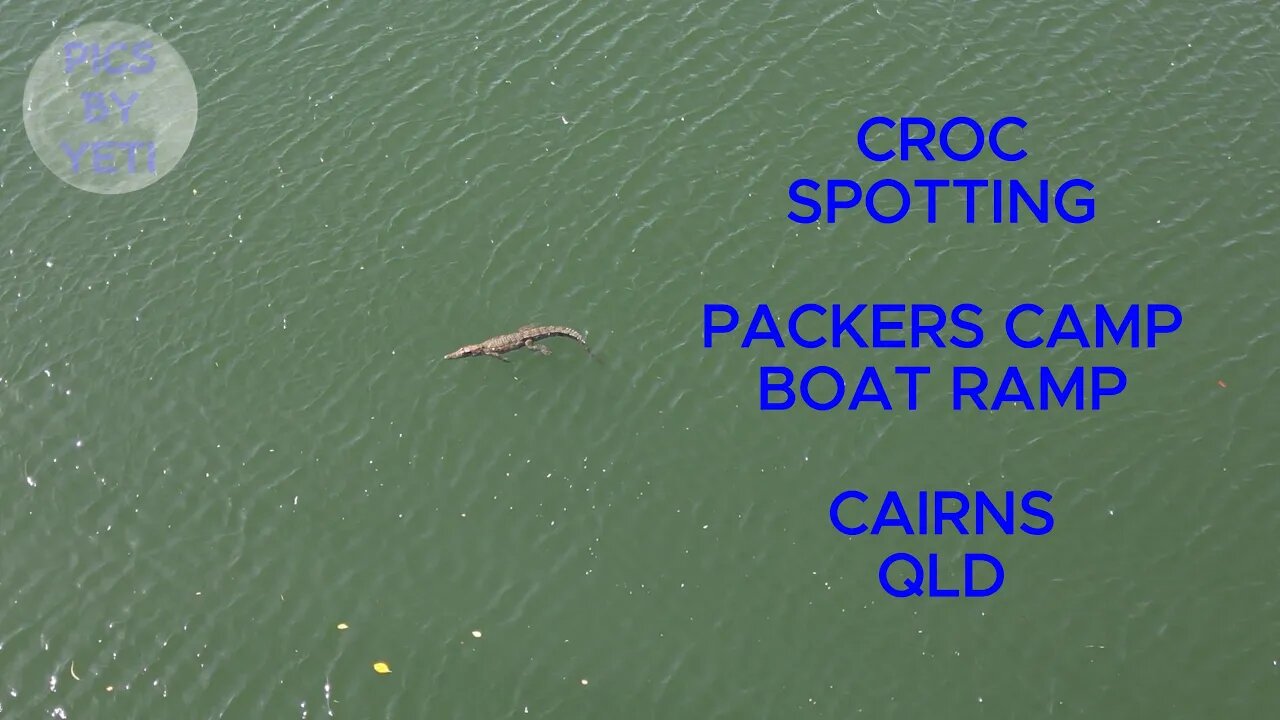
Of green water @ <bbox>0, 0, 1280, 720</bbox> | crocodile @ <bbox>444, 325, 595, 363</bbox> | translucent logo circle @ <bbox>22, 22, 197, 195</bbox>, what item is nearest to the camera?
green water @ <bbox>0, 0, 1280, 720</bbox>

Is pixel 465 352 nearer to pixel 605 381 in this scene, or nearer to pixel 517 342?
pixel 517 342

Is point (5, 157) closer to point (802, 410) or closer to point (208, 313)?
point (208, 313)

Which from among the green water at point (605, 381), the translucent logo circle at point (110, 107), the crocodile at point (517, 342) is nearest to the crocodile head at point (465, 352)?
the crocodile at point (517, 342)

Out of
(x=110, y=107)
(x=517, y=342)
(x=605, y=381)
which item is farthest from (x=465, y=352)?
(x=110, y=107)

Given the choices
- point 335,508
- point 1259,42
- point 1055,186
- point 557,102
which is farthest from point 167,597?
point 1259,42

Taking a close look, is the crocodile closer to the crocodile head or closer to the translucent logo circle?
the crocodile head

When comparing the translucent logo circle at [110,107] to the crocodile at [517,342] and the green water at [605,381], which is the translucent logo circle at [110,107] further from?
the crocodile at [517,342]

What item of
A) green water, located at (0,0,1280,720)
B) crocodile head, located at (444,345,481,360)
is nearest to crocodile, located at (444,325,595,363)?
crocodile head, located at (444,345,481,360)
